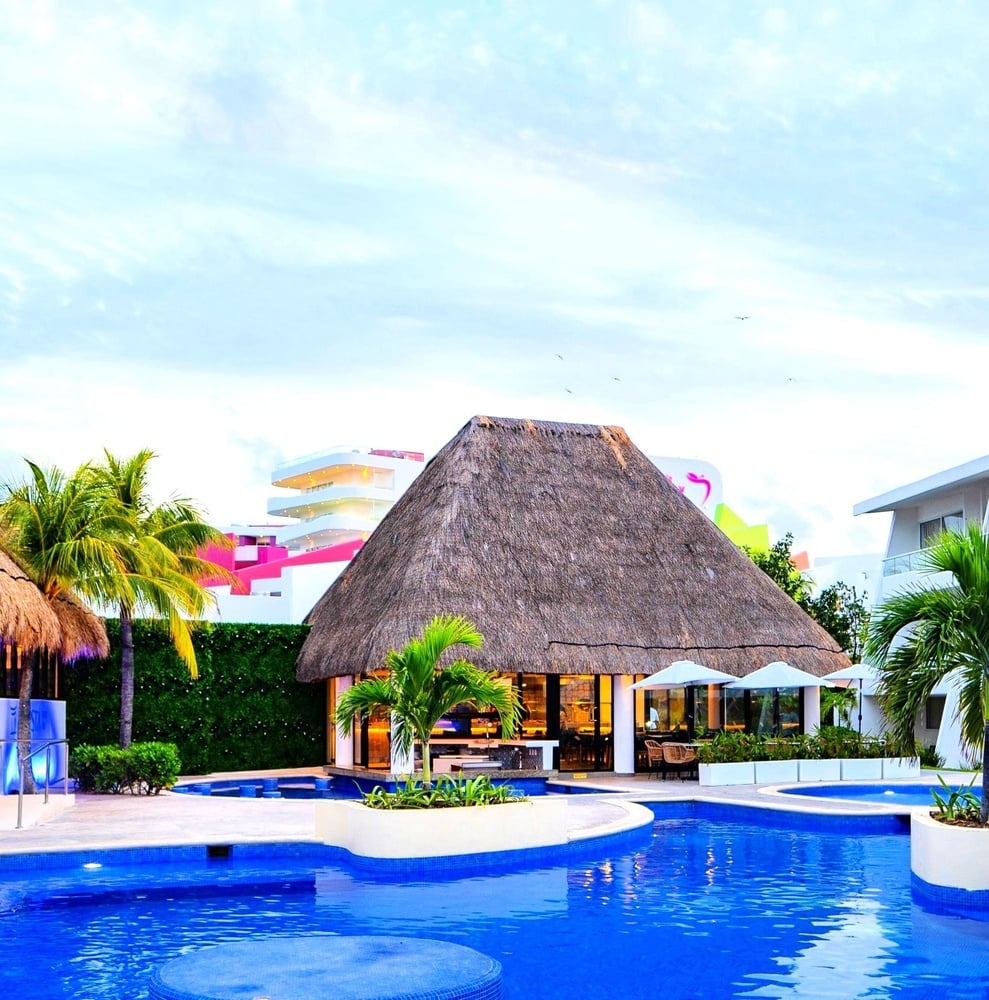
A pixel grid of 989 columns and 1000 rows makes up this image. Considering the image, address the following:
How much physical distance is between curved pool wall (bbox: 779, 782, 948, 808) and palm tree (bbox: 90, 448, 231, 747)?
9460mm

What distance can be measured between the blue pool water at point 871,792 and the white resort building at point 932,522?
184 inches

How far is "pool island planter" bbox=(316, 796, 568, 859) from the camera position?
40.9 feet

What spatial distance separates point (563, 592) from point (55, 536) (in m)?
9.11

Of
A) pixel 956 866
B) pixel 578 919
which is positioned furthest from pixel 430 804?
pixel 956 866

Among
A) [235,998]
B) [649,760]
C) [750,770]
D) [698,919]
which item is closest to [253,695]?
[649,760]

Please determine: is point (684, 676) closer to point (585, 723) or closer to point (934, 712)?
point (585, 723)

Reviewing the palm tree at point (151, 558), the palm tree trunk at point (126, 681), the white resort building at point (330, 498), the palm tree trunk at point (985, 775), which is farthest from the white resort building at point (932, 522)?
the white resort building at point (330, 498)

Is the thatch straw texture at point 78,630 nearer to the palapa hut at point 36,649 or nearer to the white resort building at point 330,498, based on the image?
the palapa hut at point 36,649

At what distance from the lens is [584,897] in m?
11.2

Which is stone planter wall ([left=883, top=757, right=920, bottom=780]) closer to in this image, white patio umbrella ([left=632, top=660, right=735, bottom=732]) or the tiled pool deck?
the tiled pool deck

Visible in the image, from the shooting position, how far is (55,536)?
17.8 m

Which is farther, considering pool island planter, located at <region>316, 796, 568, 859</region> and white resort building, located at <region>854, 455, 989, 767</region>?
white resort building, located at <region>854, 455, 989, 767</region>

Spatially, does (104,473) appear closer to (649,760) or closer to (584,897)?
(649,760)

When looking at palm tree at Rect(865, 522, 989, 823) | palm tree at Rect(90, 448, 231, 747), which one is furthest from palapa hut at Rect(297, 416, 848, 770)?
palm tree at Rect(865, 522, 989, 823)
